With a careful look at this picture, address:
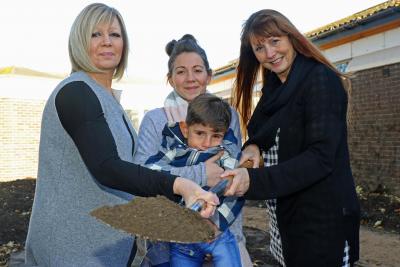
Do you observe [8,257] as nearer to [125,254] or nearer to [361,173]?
[125,254]

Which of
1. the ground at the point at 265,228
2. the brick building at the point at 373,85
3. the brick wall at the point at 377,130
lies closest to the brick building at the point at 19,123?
the ground at the point at 265,228

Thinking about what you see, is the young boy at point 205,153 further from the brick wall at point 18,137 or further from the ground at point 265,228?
the brick wall at point 18,137

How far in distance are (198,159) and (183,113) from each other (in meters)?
0.43

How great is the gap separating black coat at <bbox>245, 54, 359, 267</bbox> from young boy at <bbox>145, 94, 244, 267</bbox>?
9.8 inches

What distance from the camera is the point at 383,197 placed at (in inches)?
357

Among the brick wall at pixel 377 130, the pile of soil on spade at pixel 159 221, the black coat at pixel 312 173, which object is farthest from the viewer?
the brick wall at pixel 377 130

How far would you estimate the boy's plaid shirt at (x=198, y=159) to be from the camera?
216 centimetres

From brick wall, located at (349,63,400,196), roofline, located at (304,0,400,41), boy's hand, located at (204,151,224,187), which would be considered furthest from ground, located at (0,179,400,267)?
boy's hand, located at (204,151,224,187)

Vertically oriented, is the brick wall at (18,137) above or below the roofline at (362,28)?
below

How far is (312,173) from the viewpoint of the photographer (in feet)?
6.50

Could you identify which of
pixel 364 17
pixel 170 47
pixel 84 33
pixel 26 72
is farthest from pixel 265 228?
pixel 26 72

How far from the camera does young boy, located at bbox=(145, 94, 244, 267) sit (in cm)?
214

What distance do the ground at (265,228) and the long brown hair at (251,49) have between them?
3406 mm

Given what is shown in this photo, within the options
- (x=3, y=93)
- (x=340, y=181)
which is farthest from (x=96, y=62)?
(x=3, y=93)
